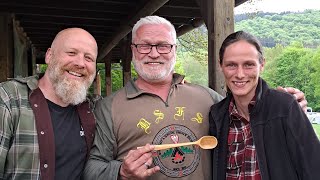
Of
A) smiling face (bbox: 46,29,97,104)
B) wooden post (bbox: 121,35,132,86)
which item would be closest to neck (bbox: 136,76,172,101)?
smiling face (bbox: 46,29,97,104)

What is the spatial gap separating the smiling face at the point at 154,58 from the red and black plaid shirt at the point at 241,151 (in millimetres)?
490

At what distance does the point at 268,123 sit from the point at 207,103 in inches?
20.4

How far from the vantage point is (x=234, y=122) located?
6.95ft

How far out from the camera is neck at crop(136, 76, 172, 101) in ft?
7.64

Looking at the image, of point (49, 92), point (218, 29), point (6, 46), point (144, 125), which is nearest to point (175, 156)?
point (144, 125)

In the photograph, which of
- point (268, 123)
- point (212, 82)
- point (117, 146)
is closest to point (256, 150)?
point (268, 123)

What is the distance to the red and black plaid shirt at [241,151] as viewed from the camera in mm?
1946

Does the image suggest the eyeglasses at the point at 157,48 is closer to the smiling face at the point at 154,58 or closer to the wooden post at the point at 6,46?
the smiling face at the point at 154,58

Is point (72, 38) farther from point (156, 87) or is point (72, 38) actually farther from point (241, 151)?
point (241, 151)

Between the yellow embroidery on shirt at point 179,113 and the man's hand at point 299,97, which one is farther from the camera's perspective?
the yellow embroidery on shirt at point 179,113

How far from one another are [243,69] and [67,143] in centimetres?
104

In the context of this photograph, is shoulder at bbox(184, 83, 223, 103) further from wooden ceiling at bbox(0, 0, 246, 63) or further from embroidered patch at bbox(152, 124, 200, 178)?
wooden ceiling at bbox(0, 0, 246, 63)

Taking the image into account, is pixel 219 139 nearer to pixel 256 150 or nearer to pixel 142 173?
pixel 256 150

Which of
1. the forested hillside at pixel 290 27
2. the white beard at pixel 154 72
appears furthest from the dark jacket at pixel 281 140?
the forested hillside at pixel 290 27
